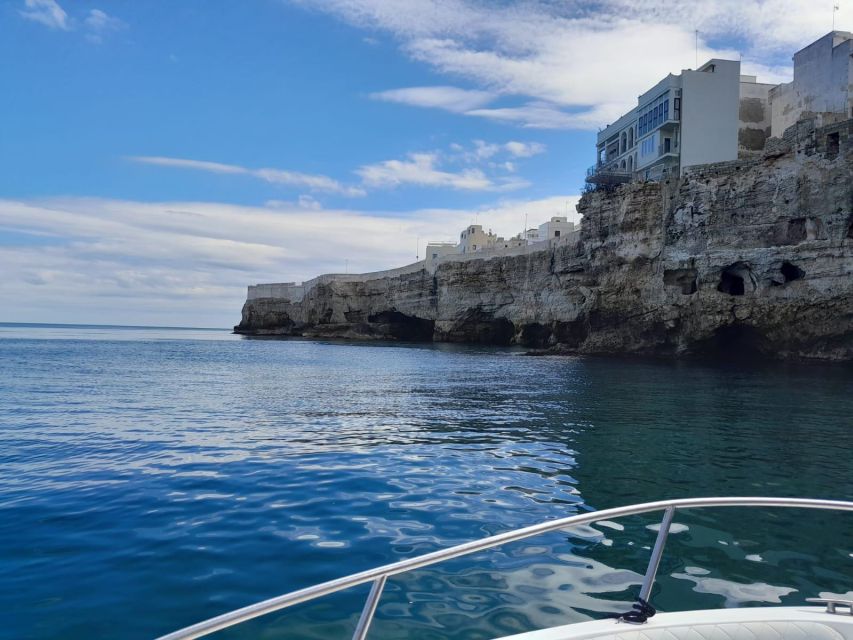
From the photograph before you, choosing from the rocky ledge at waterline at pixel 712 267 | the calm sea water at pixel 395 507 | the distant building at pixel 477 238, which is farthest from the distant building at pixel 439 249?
the calm sea water at pixel 395 507

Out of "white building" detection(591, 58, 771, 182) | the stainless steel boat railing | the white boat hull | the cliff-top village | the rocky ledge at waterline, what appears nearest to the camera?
the stainless steel boat railing

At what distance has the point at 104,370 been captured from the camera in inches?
1233

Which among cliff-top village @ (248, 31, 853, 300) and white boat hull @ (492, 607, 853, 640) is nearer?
white boat hull @ (492, 607, 853, 640)

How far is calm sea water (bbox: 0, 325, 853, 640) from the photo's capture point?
17.1ft

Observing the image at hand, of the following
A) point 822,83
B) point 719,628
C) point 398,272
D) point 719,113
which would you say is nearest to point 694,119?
point 719,113

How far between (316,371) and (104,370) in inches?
408

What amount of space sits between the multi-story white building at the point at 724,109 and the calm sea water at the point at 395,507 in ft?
98.1

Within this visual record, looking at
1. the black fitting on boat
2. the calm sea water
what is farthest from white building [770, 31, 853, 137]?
the black fitting on boat

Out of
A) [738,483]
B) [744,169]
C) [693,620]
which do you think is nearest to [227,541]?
[693,620]

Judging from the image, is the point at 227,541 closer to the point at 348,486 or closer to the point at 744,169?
the point at 348,486

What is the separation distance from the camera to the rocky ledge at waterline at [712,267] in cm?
3225

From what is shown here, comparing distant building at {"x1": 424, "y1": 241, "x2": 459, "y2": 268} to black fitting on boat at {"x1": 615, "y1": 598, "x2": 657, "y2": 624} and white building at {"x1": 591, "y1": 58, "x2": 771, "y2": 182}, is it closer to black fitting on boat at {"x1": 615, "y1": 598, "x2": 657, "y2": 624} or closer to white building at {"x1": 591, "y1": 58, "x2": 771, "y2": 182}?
white building at {"x1": 591, "y1": 58, "x2": 771, "y2": 182}

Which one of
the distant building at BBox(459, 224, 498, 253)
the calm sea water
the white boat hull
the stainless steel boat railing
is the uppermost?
the distant building at BBox(459, 224, 498, 253)

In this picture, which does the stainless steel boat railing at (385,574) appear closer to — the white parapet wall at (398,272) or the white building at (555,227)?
the white parapet wall at (398,272)
